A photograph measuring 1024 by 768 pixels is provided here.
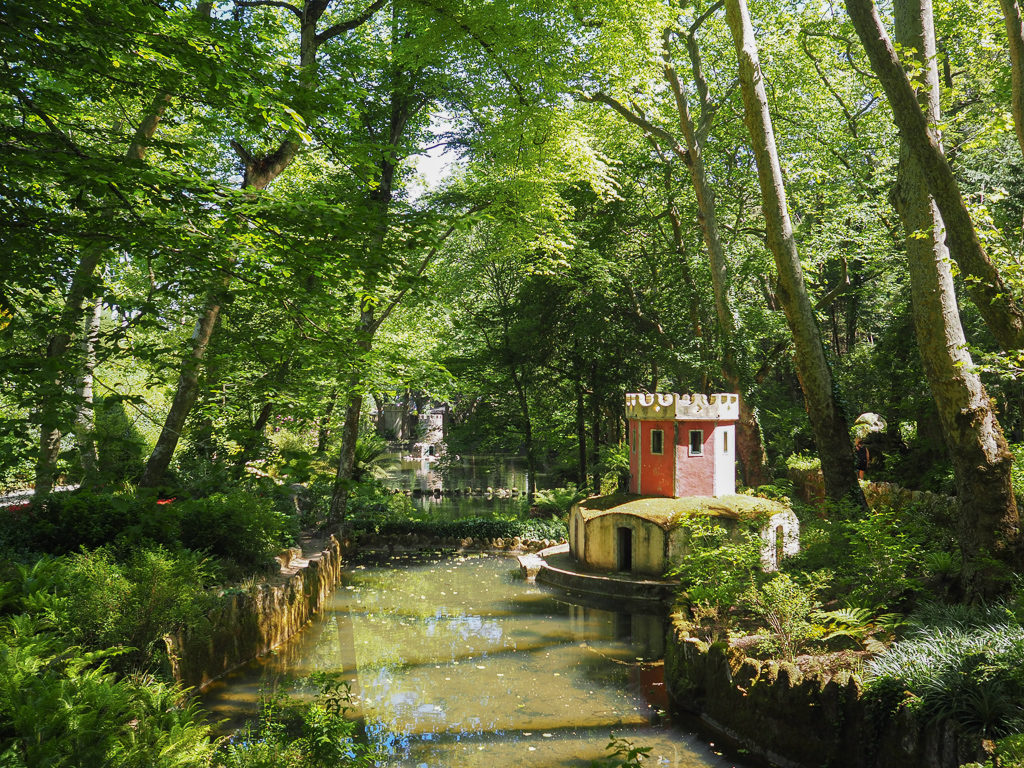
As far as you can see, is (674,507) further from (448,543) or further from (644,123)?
(644,123)

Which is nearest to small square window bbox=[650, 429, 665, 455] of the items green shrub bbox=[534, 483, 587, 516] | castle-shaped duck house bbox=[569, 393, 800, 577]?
castle-shaped duck house bbox=[569, 393, 800, 577]

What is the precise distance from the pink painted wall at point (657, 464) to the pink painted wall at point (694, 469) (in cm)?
17

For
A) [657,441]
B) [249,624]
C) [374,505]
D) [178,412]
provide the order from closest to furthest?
[178,412]
[249,624]
[657,441]
[374,505]

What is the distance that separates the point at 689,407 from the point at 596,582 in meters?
4.77

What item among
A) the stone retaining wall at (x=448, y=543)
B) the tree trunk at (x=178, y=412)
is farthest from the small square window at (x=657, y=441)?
the tree trunk at (x=178, y=412)

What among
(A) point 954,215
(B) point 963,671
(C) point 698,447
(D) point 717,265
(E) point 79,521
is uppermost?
(D) point 717,265

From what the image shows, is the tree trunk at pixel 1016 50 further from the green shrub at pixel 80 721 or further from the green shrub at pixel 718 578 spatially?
the green shrub at pixel 80 721

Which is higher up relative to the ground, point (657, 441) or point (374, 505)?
point (657, 441)

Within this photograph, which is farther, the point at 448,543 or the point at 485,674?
the point at 448,543

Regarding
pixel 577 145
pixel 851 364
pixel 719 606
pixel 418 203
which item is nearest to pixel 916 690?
pixel 719 606

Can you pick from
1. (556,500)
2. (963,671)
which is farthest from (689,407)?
(963,671)

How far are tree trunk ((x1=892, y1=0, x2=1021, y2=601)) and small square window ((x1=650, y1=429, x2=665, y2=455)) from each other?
392 inches

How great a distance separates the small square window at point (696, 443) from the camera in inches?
715

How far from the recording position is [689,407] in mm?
18016
